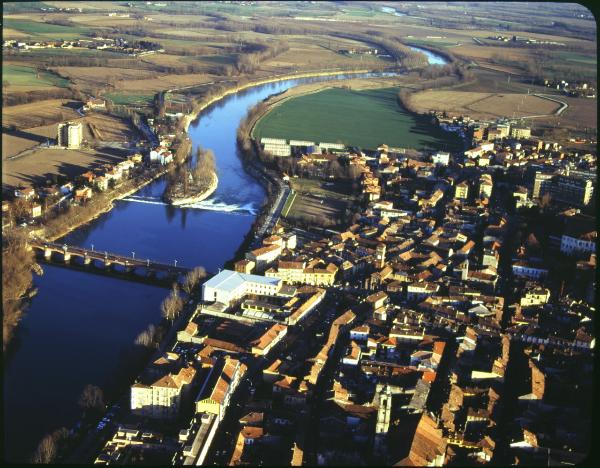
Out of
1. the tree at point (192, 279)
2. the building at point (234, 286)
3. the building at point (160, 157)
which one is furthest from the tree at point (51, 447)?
the building at point (160, 157)

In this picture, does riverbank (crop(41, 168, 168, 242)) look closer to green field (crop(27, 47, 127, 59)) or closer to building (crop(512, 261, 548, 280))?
building (crop(512, 261, 548, 280))

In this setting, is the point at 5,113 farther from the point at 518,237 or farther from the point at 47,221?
the point at 518,237

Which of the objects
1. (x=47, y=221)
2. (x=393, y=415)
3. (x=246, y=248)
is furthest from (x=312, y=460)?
(x=47, y=221)

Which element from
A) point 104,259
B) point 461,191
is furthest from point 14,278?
point 461,191

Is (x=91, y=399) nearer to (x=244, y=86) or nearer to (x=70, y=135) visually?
(x=70, y=135)

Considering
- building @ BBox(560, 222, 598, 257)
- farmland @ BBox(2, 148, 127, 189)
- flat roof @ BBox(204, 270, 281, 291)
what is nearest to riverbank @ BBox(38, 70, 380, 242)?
farmland @ BBox(2, 148, 127, 189)

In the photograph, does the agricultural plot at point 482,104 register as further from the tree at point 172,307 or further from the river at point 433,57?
the tree at point 172,307
